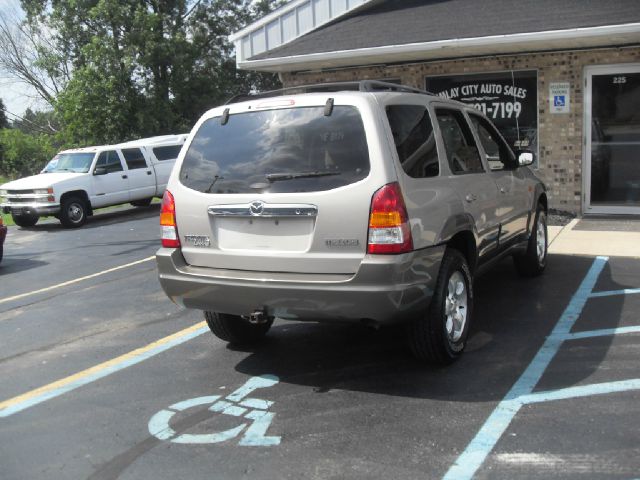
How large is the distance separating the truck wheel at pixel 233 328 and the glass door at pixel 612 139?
7.96 meters

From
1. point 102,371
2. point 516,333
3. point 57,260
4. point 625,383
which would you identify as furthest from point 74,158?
A: point 625,383

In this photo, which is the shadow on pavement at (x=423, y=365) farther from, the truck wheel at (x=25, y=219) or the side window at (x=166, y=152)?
the side window at (x=166, y=152)

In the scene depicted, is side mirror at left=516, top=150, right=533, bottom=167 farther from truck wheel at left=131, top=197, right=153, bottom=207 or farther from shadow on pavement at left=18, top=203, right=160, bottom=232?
truck wheel at left=131, top=197, right=153, bottom=207

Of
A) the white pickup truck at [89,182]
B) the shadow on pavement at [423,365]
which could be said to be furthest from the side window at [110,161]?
the shadow on pavement at [423,365]

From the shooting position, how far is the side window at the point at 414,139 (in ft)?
13.6

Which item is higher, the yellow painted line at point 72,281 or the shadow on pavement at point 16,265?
the yellow painted line at point 72,281

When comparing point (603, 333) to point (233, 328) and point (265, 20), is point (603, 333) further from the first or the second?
point (265, 20)

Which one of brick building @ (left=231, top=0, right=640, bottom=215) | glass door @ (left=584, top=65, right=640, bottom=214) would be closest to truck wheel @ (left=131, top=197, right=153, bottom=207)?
brick building @ (left=231, top=0, right=640, bottom=215)

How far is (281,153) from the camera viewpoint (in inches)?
165

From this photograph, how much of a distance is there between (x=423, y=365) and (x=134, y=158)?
13728 mm

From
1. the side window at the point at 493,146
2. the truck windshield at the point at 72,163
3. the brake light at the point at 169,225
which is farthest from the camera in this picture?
the truck windshield at the point at 72,163

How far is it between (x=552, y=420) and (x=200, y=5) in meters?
31.1

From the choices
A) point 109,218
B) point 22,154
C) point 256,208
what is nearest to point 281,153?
point 256,208

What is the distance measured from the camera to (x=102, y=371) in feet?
16.0
